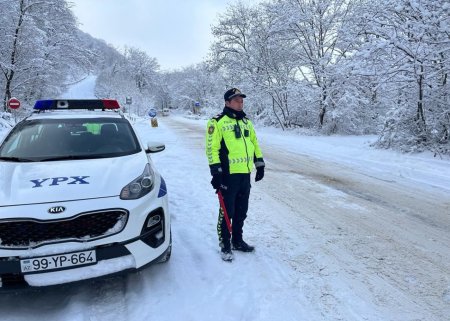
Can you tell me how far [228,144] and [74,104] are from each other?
2.91 meters

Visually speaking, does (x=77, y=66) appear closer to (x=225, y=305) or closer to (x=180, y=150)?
(x=180, y=150)

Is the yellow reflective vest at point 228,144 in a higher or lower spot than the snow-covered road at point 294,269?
higher

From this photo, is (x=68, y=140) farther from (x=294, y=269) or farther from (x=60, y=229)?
(x=294, y=269)

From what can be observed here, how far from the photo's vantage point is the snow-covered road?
3.23 meters

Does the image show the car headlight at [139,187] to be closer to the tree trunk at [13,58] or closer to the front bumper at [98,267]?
the front bumper at [98,267]

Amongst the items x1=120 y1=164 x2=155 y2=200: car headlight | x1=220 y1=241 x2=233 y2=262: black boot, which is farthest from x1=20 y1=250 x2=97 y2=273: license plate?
x1=220 y1=241 x2=233 y2=262: black boot

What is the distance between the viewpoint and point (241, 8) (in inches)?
1156

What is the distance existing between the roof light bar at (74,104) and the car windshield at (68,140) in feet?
2.07

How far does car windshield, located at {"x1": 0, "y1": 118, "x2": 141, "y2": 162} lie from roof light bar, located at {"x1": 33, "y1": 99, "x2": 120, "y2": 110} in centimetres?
63

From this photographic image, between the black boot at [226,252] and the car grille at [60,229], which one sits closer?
the car grille at [60,229]

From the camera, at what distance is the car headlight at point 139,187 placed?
3449 mm

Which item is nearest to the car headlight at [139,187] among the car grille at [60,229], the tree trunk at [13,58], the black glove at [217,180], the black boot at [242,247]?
the car grille at [60,229]

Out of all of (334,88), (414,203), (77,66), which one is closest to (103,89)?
(77,66)

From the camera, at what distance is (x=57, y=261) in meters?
3.04
